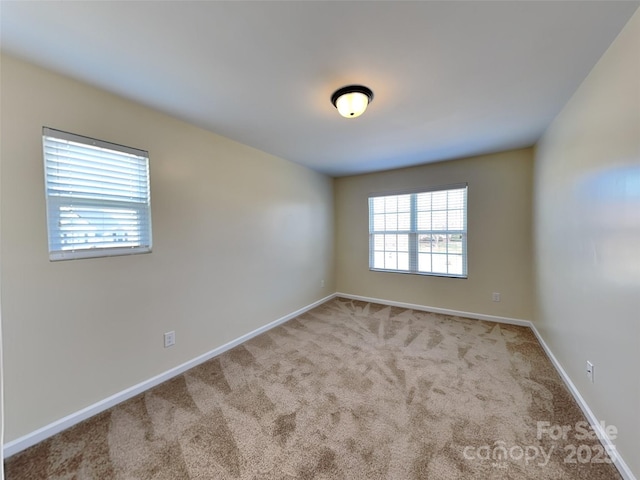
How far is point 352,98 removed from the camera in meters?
2.03

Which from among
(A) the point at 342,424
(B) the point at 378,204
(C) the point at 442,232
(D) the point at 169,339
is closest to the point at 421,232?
(C) the point at 442,232

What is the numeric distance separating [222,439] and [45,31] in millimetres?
2582

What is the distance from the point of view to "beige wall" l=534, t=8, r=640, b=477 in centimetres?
152

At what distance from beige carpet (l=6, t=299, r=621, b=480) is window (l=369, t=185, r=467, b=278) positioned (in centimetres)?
140

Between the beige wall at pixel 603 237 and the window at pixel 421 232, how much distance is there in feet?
4.43

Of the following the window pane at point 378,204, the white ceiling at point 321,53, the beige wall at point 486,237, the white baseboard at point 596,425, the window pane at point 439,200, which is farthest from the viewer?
the window pane at point 378,204

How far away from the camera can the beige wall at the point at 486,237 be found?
349cm

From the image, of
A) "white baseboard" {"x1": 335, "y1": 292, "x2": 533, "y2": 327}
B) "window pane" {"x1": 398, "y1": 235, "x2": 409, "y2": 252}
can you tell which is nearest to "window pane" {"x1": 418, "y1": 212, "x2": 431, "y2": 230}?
"window pane" {"x1": 398, "y1": 235, "x2": 409, "y2": 252}

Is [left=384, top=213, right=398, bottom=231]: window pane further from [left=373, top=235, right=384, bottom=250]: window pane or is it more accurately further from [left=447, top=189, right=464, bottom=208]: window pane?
[left=447, top=189, right=464, bottom=208]: window pane

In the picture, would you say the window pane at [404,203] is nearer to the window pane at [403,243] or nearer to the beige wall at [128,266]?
the window pane at [403,243]

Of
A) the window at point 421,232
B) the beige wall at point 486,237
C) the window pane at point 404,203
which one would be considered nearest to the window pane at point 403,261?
the window at point 421,232

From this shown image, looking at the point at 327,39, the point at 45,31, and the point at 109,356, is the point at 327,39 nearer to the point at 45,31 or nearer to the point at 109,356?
the point at 45,31

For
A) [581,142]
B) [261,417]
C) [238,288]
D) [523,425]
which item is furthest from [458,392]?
[238,288]

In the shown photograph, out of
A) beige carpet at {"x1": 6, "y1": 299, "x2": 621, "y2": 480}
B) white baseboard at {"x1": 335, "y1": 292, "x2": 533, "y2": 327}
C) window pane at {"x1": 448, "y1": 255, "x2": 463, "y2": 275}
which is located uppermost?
window pane at {"x1": 448, "y1": 255, "x2": 463, "y2": 275}
